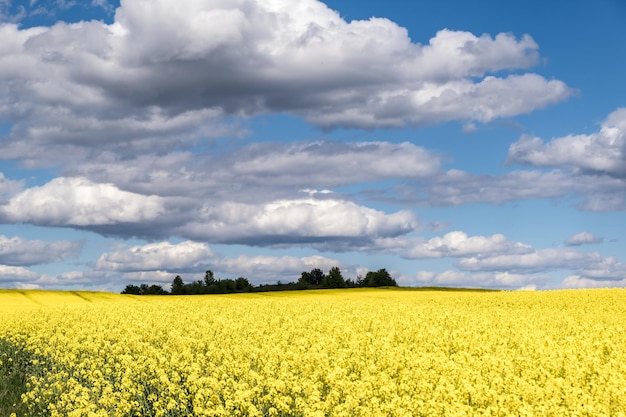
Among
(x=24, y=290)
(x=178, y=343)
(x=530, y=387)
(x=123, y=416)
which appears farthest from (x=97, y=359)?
(x=24, y=290)

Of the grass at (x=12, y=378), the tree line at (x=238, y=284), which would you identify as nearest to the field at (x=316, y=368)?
the grass at (x=12, y=378)

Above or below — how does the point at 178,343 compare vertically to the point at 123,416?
above

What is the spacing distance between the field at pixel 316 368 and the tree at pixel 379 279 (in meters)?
60.8

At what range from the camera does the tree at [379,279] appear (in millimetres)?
85438

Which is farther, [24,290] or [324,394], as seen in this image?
[24,290]

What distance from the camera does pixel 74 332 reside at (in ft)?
71.6

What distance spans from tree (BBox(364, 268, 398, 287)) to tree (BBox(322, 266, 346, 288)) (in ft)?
11.4

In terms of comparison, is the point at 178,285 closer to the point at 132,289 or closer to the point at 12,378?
the point at 132,289

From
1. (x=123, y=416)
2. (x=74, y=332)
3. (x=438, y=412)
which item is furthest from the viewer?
(x=74, y=332)

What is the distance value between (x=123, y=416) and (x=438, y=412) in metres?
6.60

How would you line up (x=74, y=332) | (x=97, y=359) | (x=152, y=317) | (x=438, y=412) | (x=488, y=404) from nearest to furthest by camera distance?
(x=438, y=412), (x=488, y=404), (x=97, y=359), (x=74, y=332), (x=152, y=317)

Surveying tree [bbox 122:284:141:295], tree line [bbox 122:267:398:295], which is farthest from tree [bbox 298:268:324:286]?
tree [bbox 122:284:141:295]

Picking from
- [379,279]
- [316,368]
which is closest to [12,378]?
[316,368]

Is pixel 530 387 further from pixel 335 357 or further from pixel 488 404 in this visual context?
pixel 335 357
